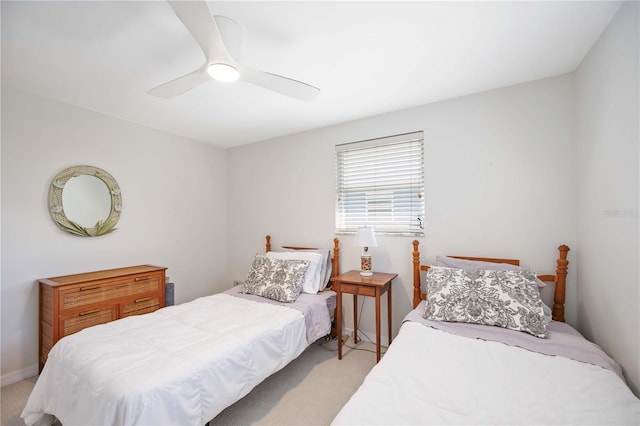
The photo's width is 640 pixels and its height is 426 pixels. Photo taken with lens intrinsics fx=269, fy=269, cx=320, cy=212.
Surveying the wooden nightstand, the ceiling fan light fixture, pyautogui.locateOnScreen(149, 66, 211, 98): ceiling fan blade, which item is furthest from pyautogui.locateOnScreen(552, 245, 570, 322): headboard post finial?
pyautogui.locateOnScreen(149, 66, 211, 98): ceiling fan blade

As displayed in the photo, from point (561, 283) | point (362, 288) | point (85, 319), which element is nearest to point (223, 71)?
point (362, 288)

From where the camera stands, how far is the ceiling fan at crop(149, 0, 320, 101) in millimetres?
1159

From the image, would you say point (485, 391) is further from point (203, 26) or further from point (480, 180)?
point (203, 26)

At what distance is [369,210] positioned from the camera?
2980 millimetres

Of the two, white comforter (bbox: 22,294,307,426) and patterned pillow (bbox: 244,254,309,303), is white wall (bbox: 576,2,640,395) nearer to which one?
white comforter (bbox: 22,294,307,426)

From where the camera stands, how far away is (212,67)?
152cm

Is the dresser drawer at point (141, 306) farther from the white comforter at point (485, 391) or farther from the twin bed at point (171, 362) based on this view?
the white comforter at point (485, 391)

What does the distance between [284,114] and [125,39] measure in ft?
4.77

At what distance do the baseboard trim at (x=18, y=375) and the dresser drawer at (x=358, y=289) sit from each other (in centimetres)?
282

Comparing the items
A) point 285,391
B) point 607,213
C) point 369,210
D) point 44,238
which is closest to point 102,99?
point 44,238

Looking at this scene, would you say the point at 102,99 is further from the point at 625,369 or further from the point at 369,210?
the point at 625,369

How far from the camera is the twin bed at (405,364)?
108cm

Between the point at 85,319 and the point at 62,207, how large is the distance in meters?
1.06

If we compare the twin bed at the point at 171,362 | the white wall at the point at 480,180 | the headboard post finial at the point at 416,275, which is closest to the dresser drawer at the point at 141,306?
the twin bed at the point at 171,362
